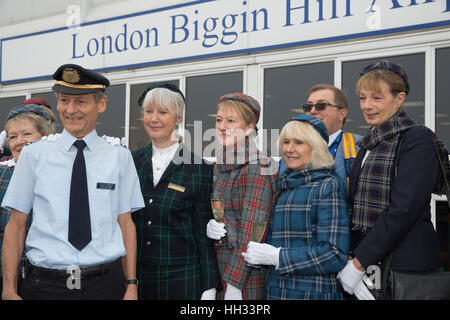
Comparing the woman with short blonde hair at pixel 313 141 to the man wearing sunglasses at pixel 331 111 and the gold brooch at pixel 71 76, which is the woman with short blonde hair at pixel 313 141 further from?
the gold brooch at pixel 71 76

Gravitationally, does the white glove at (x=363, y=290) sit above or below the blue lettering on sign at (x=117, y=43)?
below

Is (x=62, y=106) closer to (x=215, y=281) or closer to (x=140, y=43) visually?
(x=215, y=281)

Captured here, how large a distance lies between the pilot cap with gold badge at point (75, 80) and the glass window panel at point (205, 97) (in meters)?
2.89

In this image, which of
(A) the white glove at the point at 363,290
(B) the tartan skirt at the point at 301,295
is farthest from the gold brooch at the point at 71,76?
(A) the white glove at the point at 363,290

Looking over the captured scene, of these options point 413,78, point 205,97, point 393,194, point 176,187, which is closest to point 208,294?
point 176,187

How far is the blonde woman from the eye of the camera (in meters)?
2.37

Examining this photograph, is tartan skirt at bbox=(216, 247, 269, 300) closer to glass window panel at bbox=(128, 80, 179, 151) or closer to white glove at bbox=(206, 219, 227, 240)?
white glove at bbox=(206, 219, 227, 240)

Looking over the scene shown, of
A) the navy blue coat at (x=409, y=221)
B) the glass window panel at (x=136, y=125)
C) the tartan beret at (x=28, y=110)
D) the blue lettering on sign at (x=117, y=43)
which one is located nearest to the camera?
the navy blue coat at (x=409, y=221)

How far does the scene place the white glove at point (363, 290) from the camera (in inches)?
93.0

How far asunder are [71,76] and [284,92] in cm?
311

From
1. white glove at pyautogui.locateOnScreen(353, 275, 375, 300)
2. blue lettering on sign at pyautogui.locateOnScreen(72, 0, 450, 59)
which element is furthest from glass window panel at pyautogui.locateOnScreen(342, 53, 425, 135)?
white glove at pyautogui.locateOnScreen(353, 275, 375, 300)

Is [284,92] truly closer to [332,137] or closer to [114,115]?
[332,137]

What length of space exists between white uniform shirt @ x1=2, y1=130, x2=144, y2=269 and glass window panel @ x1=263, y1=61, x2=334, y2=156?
2.89 metres
